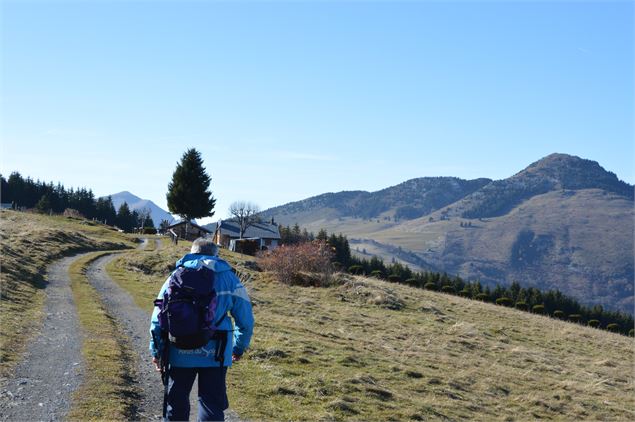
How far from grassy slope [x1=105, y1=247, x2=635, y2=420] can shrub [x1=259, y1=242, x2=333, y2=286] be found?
1.41 m

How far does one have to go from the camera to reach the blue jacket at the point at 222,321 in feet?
21.0

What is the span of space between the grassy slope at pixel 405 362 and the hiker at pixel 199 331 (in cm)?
332

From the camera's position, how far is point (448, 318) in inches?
1253

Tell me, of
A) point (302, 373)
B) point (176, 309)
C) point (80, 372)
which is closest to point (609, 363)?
point (302, 373)

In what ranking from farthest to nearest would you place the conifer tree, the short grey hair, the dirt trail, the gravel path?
the conifer tree, the dirt trail, the gravel path, the short grey hair

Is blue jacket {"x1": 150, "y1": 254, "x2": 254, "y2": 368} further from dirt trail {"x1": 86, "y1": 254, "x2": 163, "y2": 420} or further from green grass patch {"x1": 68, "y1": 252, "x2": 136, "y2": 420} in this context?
dirt trail {"x1": 86, "y1": 254, "x2": 163, "y2": 420}

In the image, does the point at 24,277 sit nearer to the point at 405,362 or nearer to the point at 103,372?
the point at 103,372

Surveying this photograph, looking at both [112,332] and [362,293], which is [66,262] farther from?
[112,332]

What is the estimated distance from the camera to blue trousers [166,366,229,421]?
6.42 metres

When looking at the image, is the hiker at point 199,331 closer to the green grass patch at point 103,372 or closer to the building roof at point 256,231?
the green grass patch at point 103,372

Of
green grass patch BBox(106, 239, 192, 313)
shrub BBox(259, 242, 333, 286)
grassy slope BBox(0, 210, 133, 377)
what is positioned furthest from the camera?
shrub BBox(259, 242, 333, 286)

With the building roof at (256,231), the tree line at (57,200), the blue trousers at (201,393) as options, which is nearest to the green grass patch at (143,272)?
the blue trousers at (201,393)

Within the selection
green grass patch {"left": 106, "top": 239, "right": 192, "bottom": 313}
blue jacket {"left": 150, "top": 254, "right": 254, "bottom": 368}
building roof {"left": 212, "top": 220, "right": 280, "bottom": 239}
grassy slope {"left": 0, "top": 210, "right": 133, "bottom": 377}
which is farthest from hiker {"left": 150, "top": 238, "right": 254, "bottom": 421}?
building roof {"left": 212, "top": 220, "right": 280, "bottom": 239}

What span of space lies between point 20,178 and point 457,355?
96045 mm
